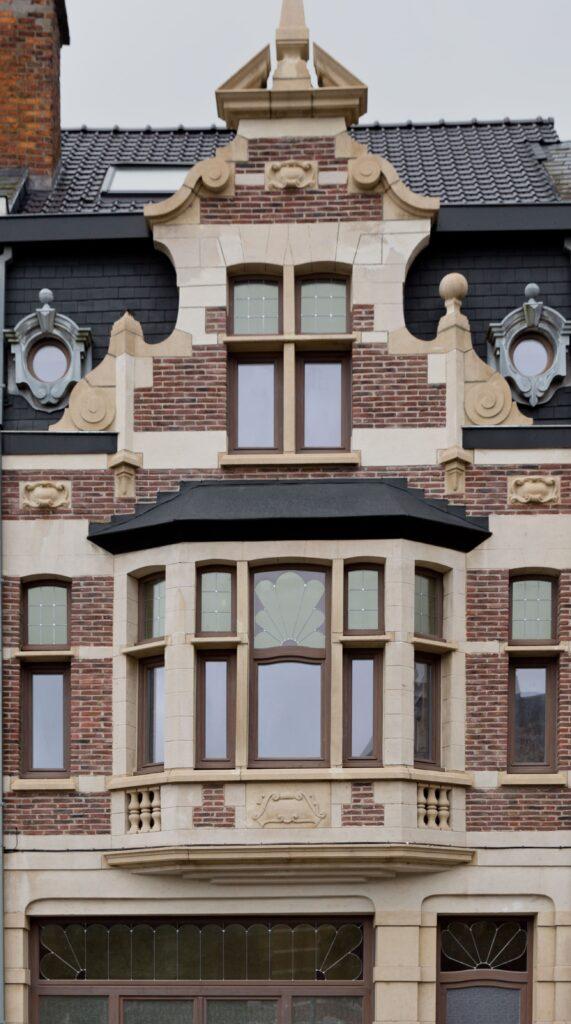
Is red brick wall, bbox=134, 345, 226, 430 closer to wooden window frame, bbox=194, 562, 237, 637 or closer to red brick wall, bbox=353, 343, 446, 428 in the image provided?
red brick wall, bbox=353, 343, 446, 428

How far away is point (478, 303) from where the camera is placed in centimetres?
2408

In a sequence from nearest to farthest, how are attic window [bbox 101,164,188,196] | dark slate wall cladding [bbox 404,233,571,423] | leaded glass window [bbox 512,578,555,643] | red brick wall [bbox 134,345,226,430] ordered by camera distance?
leaded glass window [bbox 512,578,555,643] → red brick wall [bbox 134,345,226,430] → dark slate wall cladding [bbox 404,233,571,423] → attic window [bbox 101,164,188,196]

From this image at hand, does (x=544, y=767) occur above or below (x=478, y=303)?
below

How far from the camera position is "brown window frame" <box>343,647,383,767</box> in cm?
2225

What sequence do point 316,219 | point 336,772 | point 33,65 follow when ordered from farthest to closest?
point 33,65 < point 316,219 < point 336,772

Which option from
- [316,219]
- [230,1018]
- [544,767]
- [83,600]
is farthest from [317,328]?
[230,1018]

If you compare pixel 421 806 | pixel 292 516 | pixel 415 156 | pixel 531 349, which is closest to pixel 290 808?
pixel 421 806

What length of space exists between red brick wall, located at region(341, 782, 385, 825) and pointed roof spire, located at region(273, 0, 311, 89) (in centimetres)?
832

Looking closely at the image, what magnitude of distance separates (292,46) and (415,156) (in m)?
3.97

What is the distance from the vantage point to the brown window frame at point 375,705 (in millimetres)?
22250

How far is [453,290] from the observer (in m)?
23.4

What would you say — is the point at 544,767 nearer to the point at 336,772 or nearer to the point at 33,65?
the point at 336,772

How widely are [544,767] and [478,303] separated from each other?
550cm

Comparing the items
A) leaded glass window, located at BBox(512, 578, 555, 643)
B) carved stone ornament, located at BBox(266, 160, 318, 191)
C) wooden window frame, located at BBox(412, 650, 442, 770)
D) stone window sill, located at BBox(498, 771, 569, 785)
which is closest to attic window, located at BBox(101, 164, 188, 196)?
carved stone ornament, located at BBox(266, 160, 318, 191)
